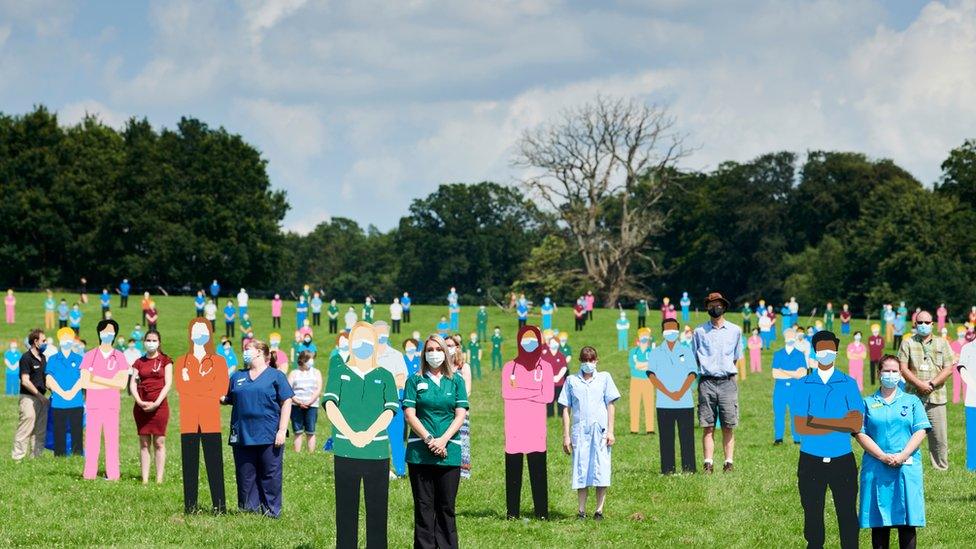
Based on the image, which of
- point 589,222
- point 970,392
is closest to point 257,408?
point 970,392

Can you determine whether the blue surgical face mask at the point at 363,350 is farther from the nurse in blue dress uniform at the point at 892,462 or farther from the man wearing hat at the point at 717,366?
the man wearing hat at the point at 717,366

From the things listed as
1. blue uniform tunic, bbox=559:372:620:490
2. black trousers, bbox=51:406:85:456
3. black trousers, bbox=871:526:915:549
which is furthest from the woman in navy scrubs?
black trousers, bbox=871:526:915:549

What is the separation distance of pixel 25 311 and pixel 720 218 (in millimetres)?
53246

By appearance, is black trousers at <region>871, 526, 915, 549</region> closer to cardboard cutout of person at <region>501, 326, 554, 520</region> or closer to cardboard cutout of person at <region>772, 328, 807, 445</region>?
cardboard cutout of person at <region>501, 326, 554, 520</region>

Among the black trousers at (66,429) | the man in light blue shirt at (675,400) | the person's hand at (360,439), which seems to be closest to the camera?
the person's hand at (360,439)

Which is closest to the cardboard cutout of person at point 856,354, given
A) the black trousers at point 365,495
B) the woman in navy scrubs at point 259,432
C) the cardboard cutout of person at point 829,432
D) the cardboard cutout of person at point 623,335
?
the cardboard cutout of person at point 623,335

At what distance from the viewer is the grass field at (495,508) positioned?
38.9 ft

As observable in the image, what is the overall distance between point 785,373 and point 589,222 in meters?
55.9

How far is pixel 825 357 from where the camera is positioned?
10.2 m

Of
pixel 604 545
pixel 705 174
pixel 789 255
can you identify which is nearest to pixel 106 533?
pixel 604 545

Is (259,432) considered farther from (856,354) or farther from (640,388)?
(856,354)

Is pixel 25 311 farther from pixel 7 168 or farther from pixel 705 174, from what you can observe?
pixel 705 174

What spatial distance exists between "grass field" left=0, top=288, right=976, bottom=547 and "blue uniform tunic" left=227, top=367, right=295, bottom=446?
0.82m

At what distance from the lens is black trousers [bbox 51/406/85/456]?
17.9 m
